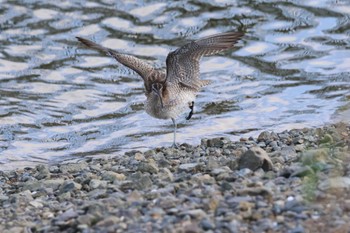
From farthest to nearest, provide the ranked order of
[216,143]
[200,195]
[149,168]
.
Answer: [216,143], [149,168], [200,195]

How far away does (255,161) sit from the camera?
816 centimetres

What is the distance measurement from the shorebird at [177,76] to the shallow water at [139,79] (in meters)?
0.79

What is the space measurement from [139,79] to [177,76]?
353 cm

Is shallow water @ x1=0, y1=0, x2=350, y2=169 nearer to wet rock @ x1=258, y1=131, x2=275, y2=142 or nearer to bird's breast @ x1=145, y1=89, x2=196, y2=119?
bird's breast @ x1=145, y1=89, x2=196, y2=119

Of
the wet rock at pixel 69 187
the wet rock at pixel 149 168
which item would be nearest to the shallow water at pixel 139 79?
the wet rock at pixel 149 168

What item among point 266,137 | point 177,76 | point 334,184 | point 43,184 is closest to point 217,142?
point 266,137

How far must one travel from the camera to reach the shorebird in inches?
460

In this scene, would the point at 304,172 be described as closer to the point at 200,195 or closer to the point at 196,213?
the point at 200,195

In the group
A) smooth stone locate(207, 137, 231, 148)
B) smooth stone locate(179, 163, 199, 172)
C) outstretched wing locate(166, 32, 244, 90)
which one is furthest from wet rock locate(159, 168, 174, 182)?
outstretched wing locate(166, 32, 244, 90)

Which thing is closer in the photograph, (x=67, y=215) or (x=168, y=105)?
(x=67, y=215)

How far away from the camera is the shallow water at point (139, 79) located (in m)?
13.0

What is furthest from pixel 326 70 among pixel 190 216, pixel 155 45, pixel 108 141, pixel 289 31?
pixel 190 216

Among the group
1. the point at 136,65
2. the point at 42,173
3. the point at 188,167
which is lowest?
the point at 42,173

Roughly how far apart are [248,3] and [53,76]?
4.78 meters
